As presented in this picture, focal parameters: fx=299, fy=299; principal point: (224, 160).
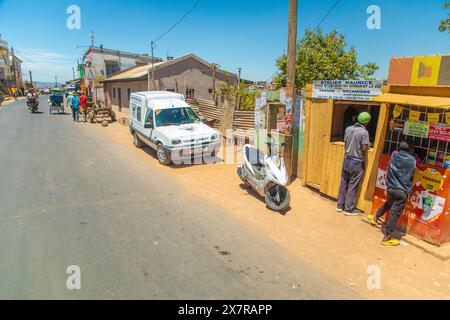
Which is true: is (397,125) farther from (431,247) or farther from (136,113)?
(136,113)

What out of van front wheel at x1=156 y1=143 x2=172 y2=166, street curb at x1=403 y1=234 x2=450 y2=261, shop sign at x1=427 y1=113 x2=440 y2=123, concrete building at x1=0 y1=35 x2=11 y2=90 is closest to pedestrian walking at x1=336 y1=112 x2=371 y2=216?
shop sign at x1=427 y1=113 x2=440 y2=123

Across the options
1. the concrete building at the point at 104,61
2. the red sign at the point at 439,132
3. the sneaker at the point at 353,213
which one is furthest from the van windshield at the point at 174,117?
the concrete building at the point at 104,61

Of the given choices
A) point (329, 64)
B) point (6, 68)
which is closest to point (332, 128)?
point (329, 64)

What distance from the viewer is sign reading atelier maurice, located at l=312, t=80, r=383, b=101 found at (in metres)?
5.46

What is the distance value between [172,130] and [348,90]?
547cm

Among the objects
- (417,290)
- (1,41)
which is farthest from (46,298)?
(1,41)

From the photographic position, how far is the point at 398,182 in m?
4.60

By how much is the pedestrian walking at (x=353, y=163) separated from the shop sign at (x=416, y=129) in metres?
0.66

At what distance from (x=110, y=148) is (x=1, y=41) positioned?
69.4 m

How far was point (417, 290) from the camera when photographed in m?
3.68

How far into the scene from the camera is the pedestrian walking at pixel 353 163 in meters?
5.51

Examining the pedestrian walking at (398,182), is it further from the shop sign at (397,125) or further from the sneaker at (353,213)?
the sneaker at (353,213)

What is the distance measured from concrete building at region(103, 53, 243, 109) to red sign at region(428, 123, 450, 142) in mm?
17017
